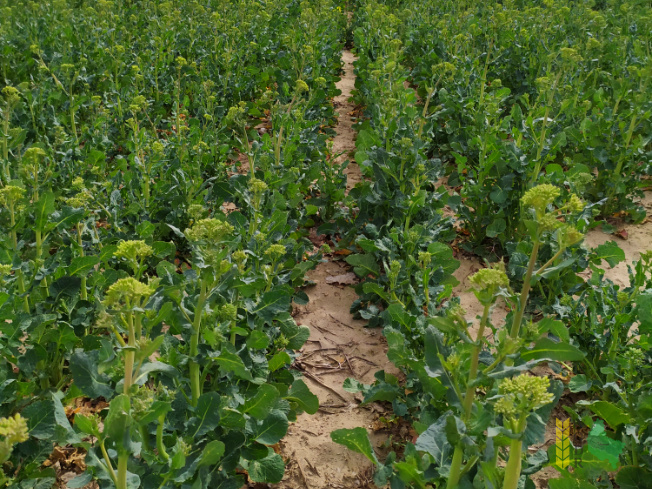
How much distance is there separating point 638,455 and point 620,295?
2.84ft

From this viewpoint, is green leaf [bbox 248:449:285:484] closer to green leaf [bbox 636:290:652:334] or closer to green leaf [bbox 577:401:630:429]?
green leaf [bbox 577:401:630:429]

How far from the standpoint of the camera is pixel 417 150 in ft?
14.9

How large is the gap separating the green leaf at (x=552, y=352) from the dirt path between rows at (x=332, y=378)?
4.19 feet

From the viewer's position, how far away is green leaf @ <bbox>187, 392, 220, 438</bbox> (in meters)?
2.43

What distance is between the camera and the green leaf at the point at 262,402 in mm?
2633

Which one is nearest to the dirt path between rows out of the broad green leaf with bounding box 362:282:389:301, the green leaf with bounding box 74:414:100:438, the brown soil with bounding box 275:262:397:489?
the brown soil with bounding box 275:262:397:489

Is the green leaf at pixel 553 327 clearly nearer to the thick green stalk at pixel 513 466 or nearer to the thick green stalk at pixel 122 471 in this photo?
the thick green stalk at pixel 513 466

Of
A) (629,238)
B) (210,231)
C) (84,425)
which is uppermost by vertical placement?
(210,231)

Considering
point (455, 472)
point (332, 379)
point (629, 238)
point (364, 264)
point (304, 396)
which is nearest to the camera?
point (455, 472)

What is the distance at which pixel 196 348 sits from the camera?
101 inches

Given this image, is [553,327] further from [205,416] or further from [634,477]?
[205,416]

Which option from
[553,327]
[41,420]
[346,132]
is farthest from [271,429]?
[346,132]

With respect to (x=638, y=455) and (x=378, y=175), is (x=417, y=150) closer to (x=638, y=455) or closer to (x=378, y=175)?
(x=378, y=175)
